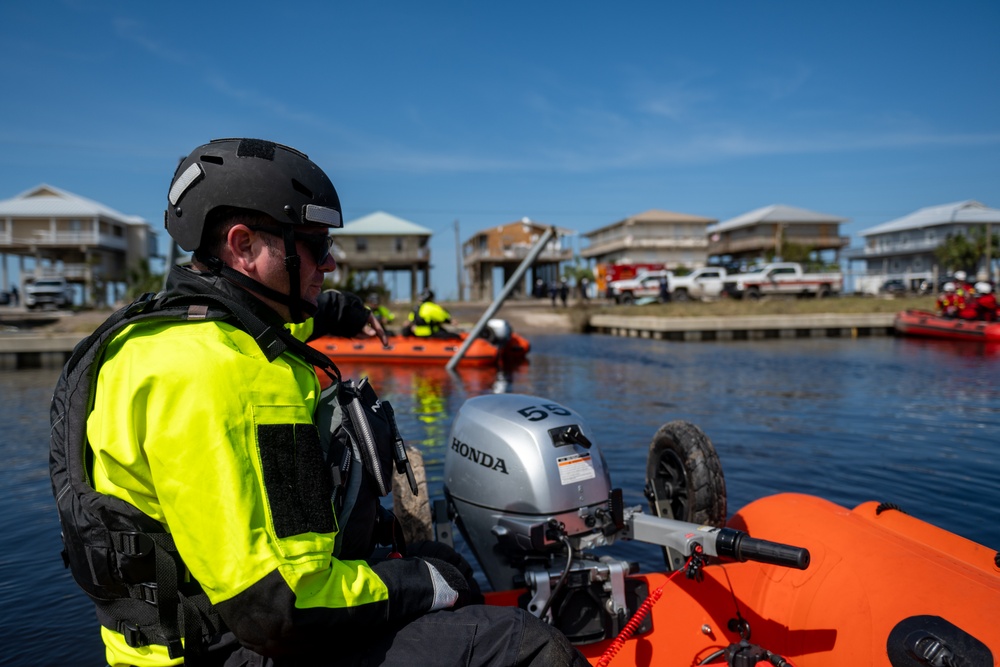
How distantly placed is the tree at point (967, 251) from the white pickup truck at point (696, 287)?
3291 cm

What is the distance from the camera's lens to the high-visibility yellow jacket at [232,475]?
1.42 m

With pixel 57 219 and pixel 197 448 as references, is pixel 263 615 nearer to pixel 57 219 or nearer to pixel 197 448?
pixel 197 448

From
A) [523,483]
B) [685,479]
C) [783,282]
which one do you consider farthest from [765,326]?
[523,483]

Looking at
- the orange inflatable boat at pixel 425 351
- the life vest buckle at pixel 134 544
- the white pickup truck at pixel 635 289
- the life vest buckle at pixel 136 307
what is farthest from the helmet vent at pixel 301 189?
the white pickup truck at pixel 635 289

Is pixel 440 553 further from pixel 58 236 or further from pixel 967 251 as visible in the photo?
pixel 967 251

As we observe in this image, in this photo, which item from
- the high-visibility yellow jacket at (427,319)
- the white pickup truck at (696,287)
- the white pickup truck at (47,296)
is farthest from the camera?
the white pickup truck at (696,287)

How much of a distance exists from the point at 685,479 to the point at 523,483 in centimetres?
97

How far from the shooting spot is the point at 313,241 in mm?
1822

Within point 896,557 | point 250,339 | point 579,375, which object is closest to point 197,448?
point 250,339

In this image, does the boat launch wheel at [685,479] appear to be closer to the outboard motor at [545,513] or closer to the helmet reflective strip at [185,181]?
the outboard motor at [545,513]

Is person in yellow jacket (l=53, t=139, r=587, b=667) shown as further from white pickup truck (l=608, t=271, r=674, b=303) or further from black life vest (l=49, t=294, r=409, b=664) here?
white pickup truck (l=608, t=271, r=674, b=303)

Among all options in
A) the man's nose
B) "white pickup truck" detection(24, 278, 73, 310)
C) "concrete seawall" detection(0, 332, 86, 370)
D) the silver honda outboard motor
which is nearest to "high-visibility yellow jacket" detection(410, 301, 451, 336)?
"concrete seawall" detection(0, 332, 86, 370)

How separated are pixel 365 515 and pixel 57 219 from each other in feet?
195

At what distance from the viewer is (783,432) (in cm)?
852
